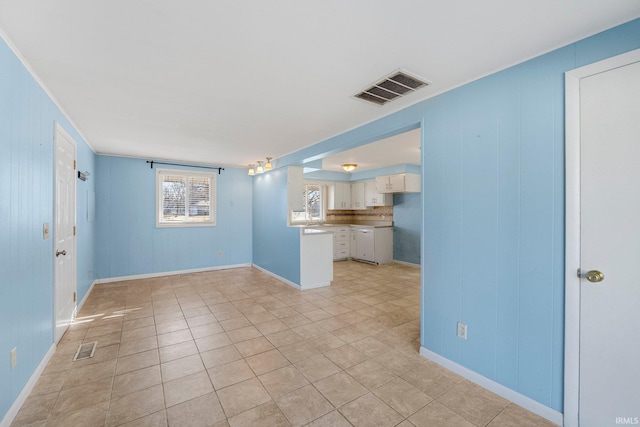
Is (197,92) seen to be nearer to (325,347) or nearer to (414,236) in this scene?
(325,347)

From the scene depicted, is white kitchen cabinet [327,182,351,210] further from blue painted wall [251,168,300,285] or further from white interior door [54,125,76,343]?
white interior door [54,125,76,343]

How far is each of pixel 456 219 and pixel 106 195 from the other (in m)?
6.02

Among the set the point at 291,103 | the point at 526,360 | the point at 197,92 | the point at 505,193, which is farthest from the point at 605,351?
the point at 197,92

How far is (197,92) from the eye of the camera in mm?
2518

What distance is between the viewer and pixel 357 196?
8141 mm

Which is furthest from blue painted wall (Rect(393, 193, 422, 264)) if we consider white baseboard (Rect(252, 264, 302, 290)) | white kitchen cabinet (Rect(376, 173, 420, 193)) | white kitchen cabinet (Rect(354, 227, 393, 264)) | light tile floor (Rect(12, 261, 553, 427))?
white baseboard (Rect(252, 264, 302, 290))

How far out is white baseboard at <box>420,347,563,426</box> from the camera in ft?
5.89

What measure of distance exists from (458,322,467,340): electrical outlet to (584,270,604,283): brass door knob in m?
0.93

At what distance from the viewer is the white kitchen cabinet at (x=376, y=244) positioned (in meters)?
7.11

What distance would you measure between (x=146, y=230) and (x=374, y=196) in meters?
5.51

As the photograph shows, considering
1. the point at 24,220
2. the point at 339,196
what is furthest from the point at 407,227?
the point at 24,220

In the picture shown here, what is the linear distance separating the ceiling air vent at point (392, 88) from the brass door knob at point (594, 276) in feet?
5.79

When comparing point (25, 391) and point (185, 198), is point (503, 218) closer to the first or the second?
point (25, 391)

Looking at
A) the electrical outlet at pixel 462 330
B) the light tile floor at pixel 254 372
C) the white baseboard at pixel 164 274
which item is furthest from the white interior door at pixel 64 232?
the electrical outlet at pixel 462 330
